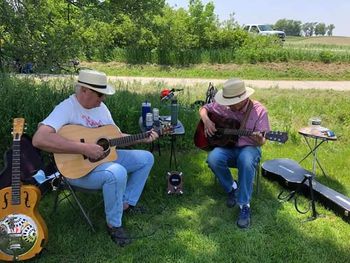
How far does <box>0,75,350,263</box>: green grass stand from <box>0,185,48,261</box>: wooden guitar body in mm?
189

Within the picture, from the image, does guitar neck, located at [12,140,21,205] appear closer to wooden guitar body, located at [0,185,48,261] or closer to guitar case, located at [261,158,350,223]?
wooden guitar body, located at [0,185,48,261]

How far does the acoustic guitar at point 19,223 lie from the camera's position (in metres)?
2.73

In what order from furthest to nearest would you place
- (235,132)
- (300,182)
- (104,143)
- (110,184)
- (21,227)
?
1. (300,182)
2. (235,132)
3. (104,143)
4. (110,184)
5. (21,227)

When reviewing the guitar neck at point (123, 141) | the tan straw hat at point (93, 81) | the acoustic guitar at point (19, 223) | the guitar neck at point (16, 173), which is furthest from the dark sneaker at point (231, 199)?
the guitar neck at point (16, 173)

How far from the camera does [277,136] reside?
339 cm

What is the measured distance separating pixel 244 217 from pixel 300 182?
84cm

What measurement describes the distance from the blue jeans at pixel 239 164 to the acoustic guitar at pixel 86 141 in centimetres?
86

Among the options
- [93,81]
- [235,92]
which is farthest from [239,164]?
[93,81]

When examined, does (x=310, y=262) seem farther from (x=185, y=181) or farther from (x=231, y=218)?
(x=185, y=181)

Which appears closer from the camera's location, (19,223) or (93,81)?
(19,223)

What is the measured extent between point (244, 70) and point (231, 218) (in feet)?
34.2

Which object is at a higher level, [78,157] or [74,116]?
[74,116]

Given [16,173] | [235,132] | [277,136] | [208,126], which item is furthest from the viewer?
[208,126]

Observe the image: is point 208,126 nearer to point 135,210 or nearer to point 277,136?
point 277,136
